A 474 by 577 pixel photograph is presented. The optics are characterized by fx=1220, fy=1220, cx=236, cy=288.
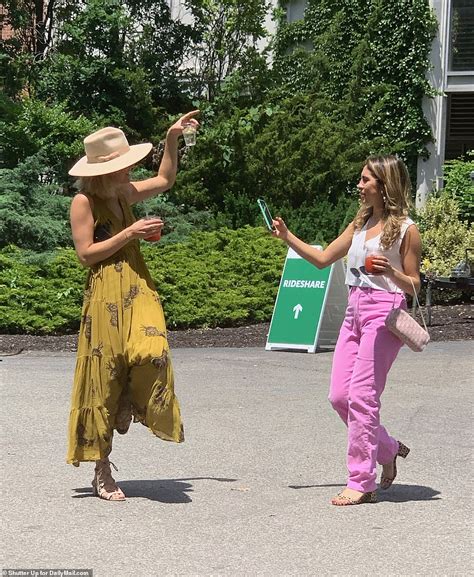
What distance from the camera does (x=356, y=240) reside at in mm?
6367

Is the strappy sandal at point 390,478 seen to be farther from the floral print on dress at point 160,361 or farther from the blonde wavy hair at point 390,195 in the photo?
Answer: the floral print on dress at point 160,361

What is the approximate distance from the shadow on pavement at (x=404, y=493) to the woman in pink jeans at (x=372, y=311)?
0.13m

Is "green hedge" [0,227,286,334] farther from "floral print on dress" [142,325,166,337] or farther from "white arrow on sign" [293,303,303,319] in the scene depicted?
"floral print on dress" [142,325,166,337]

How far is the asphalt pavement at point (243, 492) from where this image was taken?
16.6 ft

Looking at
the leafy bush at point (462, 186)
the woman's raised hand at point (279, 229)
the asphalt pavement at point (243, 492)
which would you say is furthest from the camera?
the leafy bush at point (462, 186)

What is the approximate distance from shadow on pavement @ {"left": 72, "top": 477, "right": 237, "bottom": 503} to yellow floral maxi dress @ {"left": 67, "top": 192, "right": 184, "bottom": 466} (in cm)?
31

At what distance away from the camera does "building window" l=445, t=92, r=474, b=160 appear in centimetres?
2323

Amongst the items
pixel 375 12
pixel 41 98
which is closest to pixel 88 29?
pixel 41 98

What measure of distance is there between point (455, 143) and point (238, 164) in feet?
16.9

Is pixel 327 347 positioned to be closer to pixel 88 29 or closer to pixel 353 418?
pixel 353 418

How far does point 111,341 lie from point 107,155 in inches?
38.8

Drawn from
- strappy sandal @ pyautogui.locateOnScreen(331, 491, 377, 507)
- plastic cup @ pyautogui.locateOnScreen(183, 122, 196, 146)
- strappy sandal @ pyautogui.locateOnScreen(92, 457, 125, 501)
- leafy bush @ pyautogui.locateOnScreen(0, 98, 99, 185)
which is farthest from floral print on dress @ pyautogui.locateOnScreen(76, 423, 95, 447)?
leafy bush @ pyautogui.locateOnScreen(0, 98, 99, 185)

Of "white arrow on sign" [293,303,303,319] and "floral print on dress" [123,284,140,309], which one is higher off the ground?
"floral print on dress" [123,284,140,309]

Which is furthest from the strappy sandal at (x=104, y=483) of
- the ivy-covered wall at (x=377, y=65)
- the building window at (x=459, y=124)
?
the building window at (x=459, y=124)
